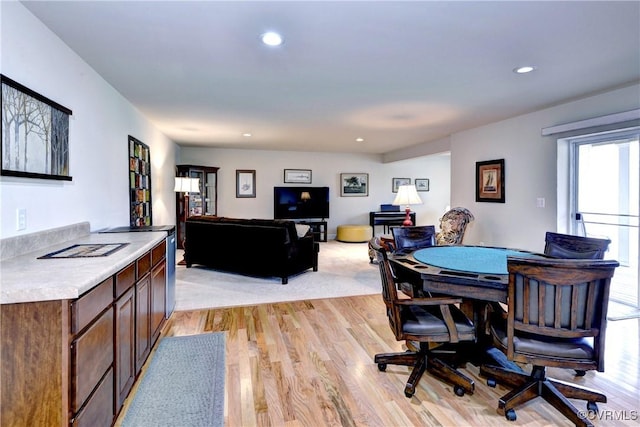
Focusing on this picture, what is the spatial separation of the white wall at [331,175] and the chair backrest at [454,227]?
3147 millimetres

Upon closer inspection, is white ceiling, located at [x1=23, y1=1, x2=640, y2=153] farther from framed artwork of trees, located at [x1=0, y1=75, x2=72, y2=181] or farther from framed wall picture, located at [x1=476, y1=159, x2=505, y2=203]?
framed wall picture, located at [x1=476, y1=159, x2=505, y2=203]

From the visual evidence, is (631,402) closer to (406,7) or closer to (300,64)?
(406,7)

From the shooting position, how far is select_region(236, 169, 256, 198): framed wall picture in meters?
8.06

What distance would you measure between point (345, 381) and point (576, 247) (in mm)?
2071

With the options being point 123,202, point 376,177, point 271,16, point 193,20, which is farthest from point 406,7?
point 376,177

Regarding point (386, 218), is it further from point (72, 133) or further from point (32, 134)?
point (32, 134)

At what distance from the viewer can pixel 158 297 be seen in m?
2.63

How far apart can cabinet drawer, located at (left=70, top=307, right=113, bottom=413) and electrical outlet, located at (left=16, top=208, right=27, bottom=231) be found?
32.4 inches

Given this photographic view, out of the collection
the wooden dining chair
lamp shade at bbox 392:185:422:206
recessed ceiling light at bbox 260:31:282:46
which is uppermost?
recessed ceiling light at bbox 260:31:282:46

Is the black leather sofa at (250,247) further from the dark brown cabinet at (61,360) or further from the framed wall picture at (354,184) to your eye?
the framed wall picture at (354,184)

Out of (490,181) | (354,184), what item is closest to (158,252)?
(490,181)

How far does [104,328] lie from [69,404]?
337mm

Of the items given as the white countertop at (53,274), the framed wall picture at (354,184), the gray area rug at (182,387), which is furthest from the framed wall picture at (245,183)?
the white countertop at (53,274)

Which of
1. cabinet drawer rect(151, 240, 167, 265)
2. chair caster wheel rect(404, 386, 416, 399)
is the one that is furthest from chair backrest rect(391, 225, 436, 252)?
cabinet drawer rect(151, 240, 167, 265)
